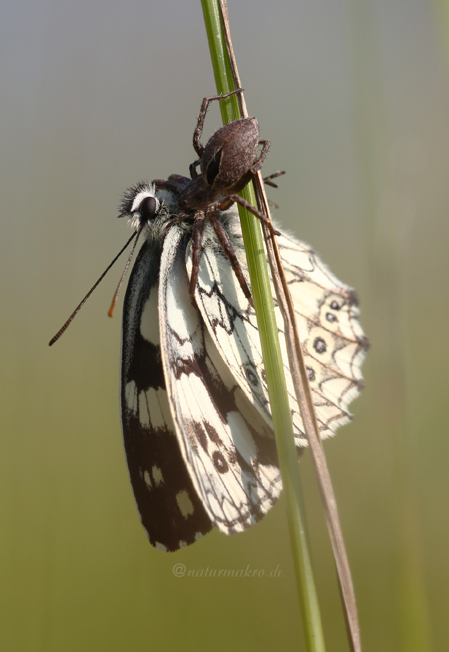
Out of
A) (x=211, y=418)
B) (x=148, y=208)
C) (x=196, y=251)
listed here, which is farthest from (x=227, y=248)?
(x=211, y=418)

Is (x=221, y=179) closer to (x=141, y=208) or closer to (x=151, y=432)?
(x=141, y=208)

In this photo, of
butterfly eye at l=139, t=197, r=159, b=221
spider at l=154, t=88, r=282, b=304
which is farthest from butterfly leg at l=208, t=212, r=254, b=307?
butterfly eye at l=139, t=197, r=159, b=221

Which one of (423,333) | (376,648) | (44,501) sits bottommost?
(376,648)

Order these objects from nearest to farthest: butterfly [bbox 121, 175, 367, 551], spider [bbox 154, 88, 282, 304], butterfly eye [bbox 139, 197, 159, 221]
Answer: spider [bbox 154, 88, 282, 304]
butterfly [bbox 121, 175, 367, 551]
butterfly eye [bbox 139, 197, 159, 221]

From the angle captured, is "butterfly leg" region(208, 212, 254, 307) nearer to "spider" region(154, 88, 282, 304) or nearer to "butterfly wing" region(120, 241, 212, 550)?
"spider" region(154, 88, 282, 304)

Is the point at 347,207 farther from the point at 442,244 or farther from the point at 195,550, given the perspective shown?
the point at 195,550

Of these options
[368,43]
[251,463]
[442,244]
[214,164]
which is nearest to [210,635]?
[251,463]
